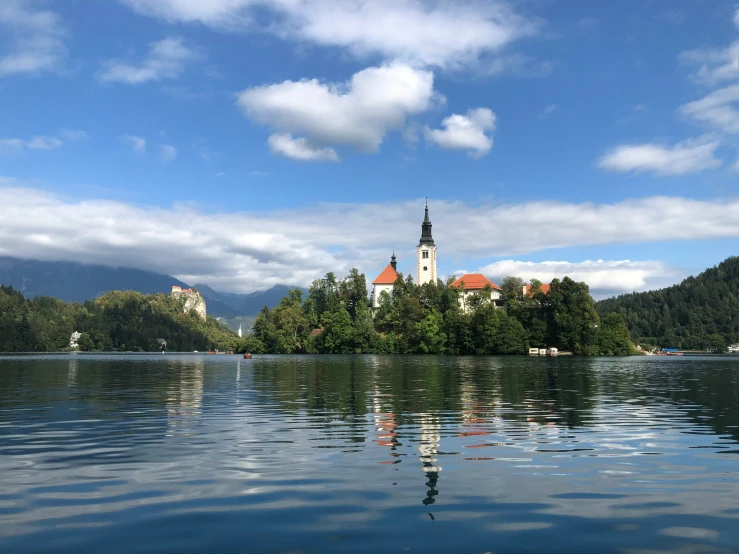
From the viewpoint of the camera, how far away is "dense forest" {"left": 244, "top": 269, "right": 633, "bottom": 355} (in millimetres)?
142625

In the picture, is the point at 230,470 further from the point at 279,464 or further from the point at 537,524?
the point at 537,524

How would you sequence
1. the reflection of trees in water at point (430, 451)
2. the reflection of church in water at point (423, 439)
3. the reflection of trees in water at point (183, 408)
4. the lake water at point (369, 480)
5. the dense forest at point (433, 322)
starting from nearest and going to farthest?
the lake water at point (369, 480), the reflection of trees in water at point (430, 451), the reflection of church in water at point (423, 439), the reflection of trees in water at point (183, 408), the dense forest at point (433, 322)

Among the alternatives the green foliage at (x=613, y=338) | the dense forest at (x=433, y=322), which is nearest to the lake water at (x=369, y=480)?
the dense forest at (x=433, y=322)

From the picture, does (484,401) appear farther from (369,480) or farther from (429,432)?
(369,480)

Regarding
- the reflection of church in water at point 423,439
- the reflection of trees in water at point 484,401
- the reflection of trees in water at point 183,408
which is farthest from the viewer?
the reflection of trees in water at point 484,401

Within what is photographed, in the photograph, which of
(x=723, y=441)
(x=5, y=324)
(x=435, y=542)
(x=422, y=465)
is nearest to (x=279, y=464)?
(x=422, y=465)

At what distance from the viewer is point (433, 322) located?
15575 centimetres

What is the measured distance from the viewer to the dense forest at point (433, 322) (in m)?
143

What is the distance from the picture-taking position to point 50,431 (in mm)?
20547

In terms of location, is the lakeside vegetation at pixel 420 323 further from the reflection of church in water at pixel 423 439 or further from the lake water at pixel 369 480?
the reflection of church in water at pixel 423 439

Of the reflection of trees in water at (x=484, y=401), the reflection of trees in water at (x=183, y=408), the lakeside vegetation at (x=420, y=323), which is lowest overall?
the reflection of trees in water at (x=484, y=401)

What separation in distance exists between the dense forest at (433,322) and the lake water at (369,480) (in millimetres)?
119034

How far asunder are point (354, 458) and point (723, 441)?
39.9 feet

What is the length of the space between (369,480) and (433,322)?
144 metres
